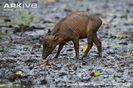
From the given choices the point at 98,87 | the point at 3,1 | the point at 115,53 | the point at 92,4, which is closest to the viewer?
the point at 98,87

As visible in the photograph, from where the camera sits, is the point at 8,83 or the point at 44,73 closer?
the point at 8,83

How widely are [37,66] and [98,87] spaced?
1.81 meters

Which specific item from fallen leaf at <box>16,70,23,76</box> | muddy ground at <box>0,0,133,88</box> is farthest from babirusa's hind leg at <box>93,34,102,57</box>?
fallen leaf at <box>16,70,23,76</box>

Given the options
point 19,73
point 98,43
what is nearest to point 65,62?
point 98,43

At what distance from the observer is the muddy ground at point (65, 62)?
372 inches

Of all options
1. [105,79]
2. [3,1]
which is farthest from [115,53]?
[3,1]

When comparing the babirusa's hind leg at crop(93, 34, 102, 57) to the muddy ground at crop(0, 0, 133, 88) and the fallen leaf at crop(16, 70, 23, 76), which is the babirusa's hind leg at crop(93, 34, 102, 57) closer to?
the muddy ground at crop(0, 0, 133, 88)

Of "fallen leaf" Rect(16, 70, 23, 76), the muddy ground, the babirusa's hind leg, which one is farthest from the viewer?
the babirusa's hind leg

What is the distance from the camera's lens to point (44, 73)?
9992 millimetres

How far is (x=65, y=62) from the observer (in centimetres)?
1093

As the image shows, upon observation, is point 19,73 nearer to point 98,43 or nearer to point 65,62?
point 65,62

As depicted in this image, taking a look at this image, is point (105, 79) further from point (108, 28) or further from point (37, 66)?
point (108, 28)

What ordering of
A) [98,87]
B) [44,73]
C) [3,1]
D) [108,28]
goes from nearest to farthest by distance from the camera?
1. [98,87]
2. [44,73]
3. [108,28]
4. [3,1]

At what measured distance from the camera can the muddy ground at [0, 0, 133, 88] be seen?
9438 mm
